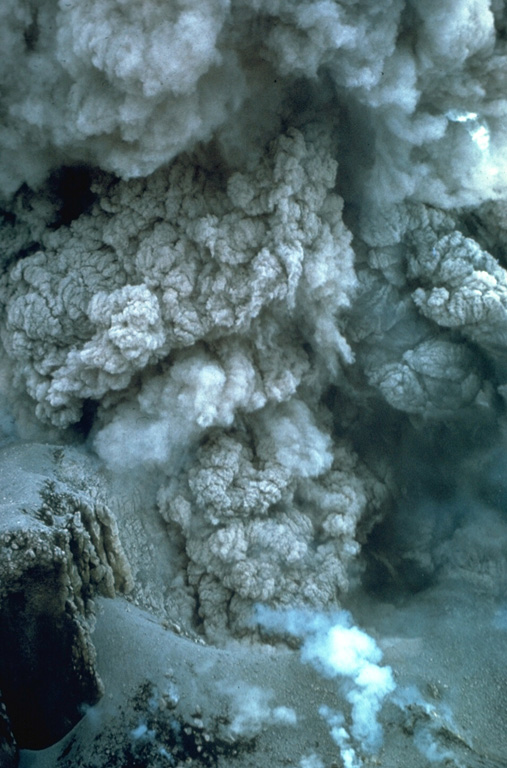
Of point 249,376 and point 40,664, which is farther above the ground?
point 249,376

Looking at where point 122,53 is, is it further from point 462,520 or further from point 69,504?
point 462,520

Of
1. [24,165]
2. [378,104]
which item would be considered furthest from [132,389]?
[378,104]

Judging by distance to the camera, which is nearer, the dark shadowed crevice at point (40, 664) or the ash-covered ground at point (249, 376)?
the dark shadowed crevice at point (40, 664)

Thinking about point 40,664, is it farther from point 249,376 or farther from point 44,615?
point 249,376

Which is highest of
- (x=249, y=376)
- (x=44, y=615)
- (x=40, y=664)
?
(x=249, y=376)

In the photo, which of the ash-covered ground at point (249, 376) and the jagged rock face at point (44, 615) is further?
the ash-covered ground at point (249, 376)

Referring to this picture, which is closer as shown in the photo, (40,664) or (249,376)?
(40,664)

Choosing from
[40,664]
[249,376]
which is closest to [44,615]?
[40,664]

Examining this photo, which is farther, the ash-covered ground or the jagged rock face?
the ash-covered ground
